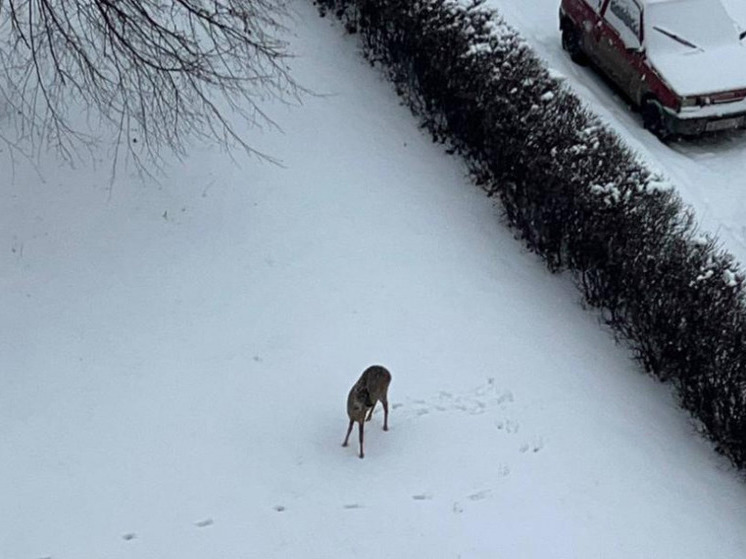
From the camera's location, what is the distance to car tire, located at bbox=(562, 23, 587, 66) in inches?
573

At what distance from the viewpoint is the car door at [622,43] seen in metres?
13.4

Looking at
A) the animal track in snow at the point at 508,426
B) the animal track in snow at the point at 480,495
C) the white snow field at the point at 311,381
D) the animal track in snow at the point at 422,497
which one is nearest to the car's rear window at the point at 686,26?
the white snow field at the point at 311,381

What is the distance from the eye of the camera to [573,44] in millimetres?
14688

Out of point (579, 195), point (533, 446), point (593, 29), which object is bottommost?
point (533, 446)

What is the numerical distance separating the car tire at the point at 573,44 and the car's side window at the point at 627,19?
74 centimetres

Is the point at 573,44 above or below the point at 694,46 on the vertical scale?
above

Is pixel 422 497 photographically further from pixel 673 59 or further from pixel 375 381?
pixel 673 59

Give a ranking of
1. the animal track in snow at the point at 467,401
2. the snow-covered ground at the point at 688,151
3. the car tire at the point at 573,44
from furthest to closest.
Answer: the car tire at the point at 573,44
the snow-covered ground at the point at 688,151
the animal track in snow at the point at 467,401

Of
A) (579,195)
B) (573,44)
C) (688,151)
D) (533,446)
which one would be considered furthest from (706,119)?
(533,446)

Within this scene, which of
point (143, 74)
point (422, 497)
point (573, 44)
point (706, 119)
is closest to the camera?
point (422, 497)

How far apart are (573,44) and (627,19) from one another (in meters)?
1.21

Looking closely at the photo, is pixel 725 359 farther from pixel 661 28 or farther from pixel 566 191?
pixel 661 28

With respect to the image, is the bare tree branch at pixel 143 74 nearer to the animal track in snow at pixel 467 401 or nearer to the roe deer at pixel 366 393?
the roe deer at pixel 366 393

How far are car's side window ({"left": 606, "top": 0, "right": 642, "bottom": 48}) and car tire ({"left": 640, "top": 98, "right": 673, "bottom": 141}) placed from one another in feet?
2.52
